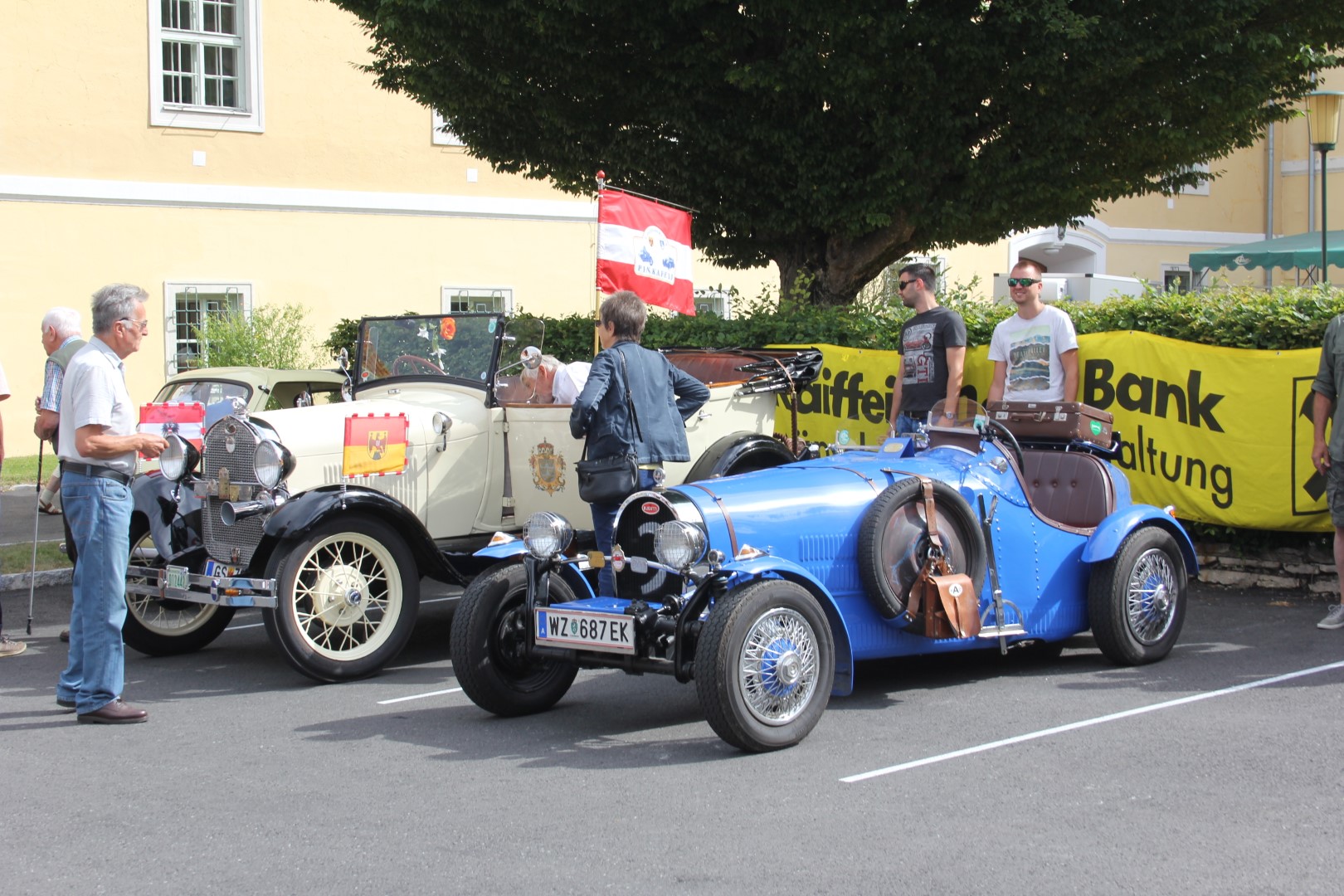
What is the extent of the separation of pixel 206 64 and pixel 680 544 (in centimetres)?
1679

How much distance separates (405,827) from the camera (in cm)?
454

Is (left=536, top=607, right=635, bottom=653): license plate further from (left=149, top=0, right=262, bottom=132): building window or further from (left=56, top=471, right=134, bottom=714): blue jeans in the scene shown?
(left=149, top=0, right=262, bottom=132): building window

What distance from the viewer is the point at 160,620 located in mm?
7906

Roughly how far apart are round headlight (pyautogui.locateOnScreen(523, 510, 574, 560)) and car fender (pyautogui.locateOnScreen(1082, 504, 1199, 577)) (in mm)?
2627

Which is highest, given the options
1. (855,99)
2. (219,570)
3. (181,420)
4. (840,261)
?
(855,99)

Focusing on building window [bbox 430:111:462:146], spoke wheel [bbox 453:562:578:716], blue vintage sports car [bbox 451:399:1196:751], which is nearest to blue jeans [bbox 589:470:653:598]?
blue vintage sports car [bbox 451:399:1196:751]

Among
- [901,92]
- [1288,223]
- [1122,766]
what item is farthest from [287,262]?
[1288,223]

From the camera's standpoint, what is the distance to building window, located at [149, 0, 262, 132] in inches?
755

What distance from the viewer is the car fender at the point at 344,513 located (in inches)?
270

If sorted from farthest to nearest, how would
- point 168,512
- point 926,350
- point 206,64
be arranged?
point 206,64 → point 926,350 → point 168,512

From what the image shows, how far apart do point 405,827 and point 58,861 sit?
3.54 ft

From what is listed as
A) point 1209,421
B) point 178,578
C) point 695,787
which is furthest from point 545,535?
point 1209,421

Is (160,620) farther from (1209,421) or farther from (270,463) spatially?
(1209,421)

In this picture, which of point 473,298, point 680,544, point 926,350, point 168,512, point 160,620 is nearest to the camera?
point 680,544
